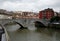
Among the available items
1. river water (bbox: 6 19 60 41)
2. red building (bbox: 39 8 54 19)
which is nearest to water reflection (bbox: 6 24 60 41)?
river water (bbox: 6 19 60 41)

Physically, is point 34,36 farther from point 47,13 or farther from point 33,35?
point 47,13

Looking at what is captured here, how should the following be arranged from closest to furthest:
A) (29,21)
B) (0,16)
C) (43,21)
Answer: (29,21) → (43,21) → (0,16)

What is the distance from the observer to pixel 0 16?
24.8 metres

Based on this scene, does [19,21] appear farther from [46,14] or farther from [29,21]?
[46,14]

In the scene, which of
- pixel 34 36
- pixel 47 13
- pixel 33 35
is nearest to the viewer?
pixel 34 36

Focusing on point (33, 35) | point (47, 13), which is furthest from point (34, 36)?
point (47, 13)

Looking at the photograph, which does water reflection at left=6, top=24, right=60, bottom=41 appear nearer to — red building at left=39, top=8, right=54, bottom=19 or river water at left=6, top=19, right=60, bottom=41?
river water at left=6, top=19, right=60, bottom=41

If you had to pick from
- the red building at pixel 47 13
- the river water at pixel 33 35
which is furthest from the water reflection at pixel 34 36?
the red building at pixel 47 13

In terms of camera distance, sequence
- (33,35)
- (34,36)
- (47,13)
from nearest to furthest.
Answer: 1. (34,36)
2. (33,35)
3. (47,13)

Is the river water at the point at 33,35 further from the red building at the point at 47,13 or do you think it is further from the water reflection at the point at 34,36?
the red building at the point at 47,13

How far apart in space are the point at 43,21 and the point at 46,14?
627 inches

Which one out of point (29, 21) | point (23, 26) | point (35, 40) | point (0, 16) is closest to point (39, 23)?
point (29, 21)

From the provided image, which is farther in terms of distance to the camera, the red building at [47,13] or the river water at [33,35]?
the red building at [47,13]

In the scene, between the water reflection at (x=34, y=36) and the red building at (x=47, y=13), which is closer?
the water reflection at (x=34, y=36)
